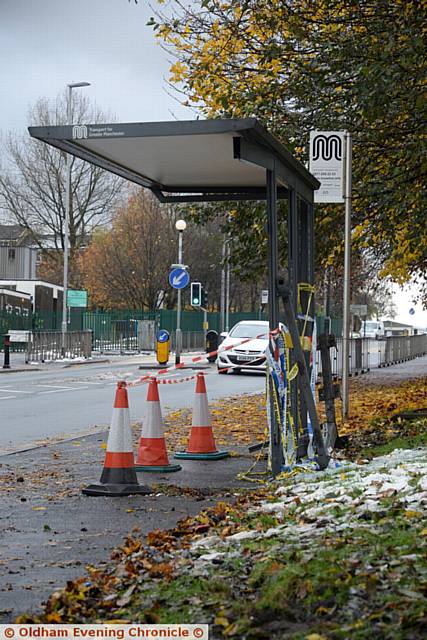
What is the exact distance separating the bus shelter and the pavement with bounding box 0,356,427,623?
3.71 feet

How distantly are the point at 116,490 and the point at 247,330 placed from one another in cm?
2437

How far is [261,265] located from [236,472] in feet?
30.7

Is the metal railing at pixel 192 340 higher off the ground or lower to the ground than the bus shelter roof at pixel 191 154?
lower

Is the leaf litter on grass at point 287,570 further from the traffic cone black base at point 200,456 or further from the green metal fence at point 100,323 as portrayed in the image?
the green metal fence at point 100,323

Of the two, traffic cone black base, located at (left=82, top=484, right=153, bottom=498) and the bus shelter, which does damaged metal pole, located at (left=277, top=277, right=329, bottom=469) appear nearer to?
the bus shelter

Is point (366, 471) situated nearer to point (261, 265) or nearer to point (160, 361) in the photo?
point (261, 265)

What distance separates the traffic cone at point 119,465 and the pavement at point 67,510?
0.15 metres

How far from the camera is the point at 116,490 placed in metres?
8.95

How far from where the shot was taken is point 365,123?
15.9 meters

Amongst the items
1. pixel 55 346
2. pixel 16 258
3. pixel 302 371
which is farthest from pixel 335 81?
pixel 16 258

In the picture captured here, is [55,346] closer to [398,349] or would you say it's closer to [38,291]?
[398,349]

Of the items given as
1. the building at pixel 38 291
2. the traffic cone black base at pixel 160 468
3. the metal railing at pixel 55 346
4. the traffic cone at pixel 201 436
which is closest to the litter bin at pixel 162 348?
the metal railing at pixel 55 346

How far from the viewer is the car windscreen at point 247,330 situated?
3269cm

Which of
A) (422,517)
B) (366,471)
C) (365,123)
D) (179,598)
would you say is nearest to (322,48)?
(365,123)
